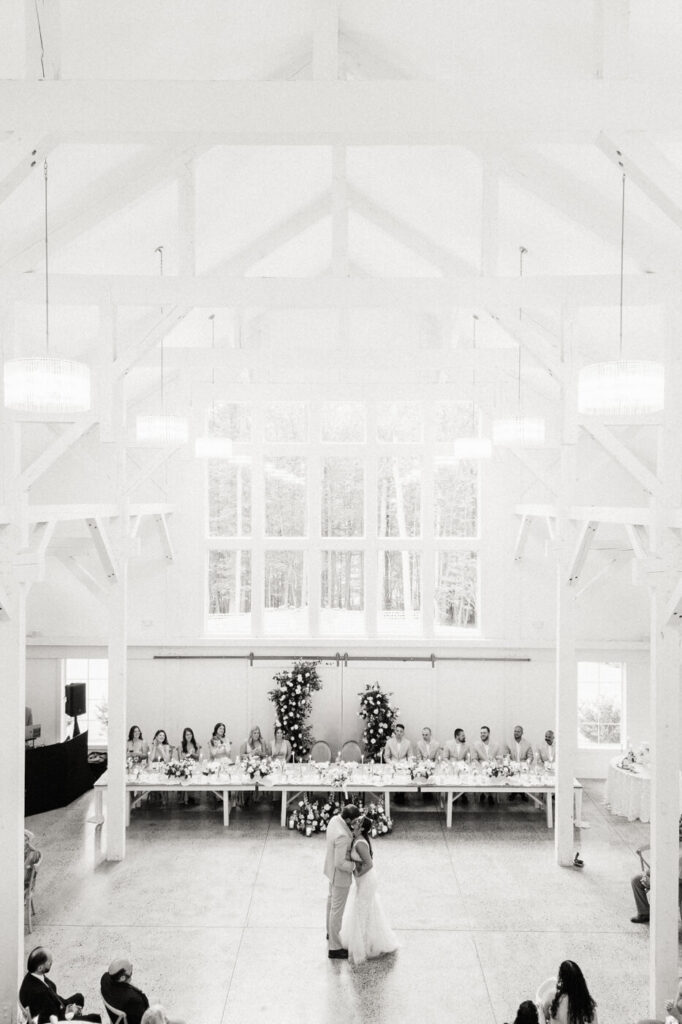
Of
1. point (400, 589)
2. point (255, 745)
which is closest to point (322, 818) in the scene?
point (255, 745)

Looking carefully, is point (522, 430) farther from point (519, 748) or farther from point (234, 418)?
point (519, 748)

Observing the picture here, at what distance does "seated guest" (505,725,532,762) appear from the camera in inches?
438

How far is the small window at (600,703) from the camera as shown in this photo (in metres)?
11.8

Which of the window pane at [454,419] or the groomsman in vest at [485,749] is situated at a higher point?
the window pane at [454,419]

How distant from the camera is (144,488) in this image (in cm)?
1169

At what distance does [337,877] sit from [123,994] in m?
2.01

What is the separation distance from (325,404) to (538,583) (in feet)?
14.2

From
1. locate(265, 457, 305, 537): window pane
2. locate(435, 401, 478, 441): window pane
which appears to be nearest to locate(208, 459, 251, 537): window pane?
locate(265, 457, 305, 537): window pane

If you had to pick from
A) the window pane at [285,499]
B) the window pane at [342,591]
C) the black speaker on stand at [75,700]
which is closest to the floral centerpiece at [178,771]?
the black speaker on stand at [75,700]

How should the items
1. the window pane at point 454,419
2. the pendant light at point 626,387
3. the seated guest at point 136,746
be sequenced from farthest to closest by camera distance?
the window pane at point 454,419 → the seated guest at point 136,746 → the pendant light at point 626,387

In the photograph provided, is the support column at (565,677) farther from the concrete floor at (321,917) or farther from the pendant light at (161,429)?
the pendant light at (161,429)

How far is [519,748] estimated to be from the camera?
11.3 meters

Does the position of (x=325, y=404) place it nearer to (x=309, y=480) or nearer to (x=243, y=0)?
(x=309, y=480)

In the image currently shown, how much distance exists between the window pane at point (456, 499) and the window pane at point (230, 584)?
3.11 meters
